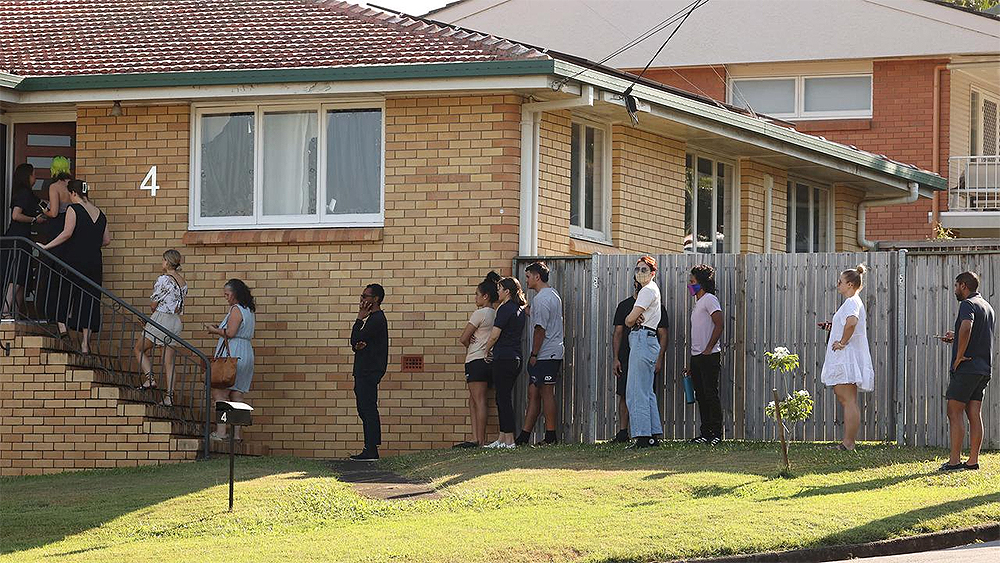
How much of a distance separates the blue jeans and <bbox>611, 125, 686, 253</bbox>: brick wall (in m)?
3.15

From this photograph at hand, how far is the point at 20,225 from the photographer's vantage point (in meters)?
16.4

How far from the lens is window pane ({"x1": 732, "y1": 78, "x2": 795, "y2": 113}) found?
27203mm

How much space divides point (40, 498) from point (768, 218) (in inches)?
425

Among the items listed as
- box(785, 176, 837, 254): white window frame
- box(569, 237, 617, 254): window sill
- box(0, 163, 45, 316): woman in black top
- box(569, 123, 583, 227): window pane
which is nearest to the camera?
box(0, 163, 45, 316): woman in black top

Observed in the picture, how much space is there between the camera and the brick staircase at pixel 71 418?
14977mm

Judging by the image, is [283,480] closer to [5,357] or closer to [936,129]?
[5,357]

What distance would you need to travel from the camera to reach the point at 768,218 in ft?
66.6

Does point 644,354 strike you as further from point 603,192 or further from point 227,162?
point 227,162

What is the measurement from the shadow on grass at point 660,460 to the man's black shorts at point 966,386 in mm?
709

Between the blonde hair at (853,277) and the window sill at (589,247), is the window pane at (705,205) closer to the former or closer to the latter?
the window sill at (589,247)

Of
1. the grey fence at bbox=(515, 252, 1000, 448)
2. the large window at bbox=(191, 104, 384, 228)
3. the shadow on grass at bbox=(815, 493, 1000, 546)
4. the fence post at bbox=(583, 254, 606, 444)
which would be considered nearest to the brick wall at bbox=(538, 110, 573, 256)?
the grey fence at bbox=(515, 252, 1000, 448)

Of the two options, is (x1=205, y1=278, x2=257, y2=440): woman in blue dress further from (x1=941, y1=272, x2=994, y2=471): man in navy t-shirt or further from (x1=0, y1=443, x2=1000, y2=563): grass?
(x1=941, y1=272, x2=994, y2=471): man in navy t-shirt

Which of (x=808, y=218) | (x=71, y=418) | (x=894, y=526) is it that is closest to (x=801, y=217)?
(x=808, y=218)

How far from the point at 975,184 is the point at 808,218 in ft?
22.3
